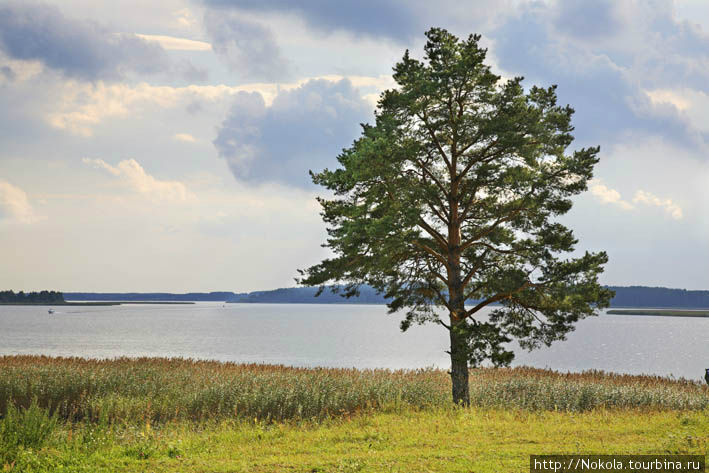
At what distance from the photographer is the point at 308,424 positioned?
16.8 metres

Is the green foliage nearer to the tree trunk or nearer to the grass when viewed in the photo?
the grass

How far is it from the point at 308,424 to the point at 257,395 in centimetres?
276

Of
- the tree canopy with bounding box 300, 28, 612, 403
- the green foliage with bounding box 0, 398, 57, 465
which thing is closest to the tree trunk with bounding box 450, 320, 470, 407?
the tree canopy with bounding box 300, 28, 612, 403

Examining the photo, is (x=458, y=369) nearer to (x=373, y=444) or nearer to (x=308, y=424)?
(x=308, y=424)

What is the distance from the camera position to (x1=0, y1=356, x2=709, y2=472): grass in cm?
1145

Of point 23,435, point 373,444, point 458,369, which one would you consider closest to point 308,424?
point 373,444

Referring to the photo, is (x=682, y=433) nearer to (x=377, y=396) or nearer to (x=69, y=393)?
(x=377, y=396)

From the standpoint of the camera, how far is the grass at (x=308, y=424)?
11.4 metres

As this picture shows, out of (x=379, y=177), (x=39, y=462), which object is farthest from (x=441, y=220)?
(x=39, y=462)

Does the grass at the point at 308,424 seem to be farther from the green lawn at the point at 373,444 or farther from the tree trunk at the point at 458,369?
the tree trunk at the point at 458,369

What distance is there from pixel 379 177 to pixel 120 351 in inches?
1831

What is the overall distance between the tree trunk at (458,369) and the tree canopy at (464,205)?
4cm

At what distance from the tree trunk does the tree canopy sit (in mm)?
43

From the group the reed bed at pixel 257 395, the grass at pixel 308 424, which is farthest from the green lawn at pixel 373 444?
the reed bed at pixel 257 395
